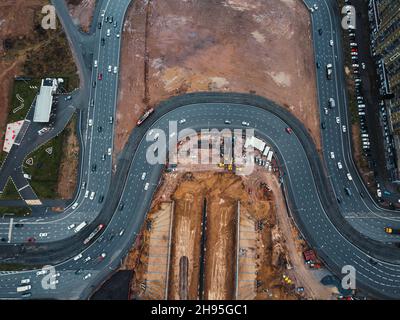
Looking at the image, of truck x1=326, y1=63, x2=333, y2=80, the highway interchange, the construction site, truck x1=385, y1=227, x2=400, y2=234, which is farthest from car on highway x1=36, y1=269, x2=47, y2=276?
truck x1=326, y1=63, x2=333, y2=80

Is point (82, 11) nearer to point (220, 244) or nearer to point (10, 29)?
point (10, 29)

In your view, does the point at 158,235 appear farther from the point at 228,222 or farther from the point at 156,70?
the point at 156,70

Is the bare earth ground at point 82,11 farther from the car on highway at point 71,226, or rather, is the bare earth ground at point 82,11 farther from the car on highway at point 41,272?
the car on highway at point 41,272

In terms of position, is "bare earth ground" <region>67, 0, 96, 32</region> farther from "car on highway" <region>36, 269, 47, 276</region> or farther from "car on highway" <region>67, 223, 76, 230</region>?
"car on highway" <region>36, 269, 47, 276</region>

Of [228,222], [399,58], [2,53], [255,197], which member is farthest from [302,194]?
[2,53]

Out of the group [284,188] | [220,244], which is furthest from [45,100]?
[284,188]

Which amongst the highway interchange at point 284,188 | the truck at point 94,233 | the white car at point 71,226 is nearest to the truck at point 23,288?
the highway interchange at point 284,188
